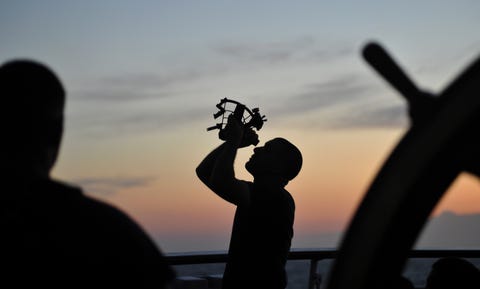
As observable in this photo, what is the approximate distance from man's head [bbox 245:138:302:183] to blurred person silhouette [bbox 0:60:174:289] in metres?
3.03

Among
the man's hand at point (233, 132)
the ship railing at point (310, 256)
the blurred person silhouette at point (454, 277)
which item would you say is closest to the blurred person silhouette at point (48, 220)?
the blurred person silhouette at point (454, 277)

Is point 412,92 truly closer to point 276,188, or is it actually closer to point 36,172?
point 36,172

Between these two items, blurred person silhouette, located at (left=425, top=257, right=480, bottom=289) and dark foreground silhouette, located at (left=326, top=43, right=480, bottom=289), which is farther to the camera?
blurred person silhouette, located at (left=425, top=257, right=480, bottom=289)

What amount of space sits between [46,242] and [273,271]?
2.79 m

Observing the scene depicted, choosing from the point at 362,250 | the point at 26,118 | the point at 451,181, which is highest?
the point at 26,118

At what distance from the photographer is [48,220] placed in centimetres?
158

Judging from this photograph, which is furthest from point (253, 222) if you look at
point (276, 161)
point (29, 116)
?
point (29, 116)

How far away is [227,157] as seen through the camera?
4344 mm

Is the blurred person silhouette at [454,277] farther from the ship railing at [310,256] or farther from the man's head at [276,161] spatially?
the man's head at [276,161]

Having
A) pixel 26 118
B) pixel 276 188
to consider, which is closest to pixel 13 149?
pixel 26 118

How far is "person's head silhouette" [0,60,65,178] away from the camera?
1665 mm

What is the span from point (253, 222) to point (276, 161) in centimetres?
56

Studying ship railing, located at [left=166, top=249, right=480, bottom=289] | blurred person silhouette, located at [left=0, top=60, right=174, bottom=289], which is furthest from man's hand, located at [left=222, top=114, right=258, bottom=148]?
blurred person silhouette, located at [left=0, top=60, right=174, bottom=289]

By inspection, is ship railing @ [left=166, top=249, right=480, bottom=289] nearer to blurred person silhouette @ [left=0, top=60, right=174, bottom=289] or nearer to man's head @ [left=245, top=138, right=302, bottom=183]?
man's head @ [left=245, top=138, right=302, bottom=183]
